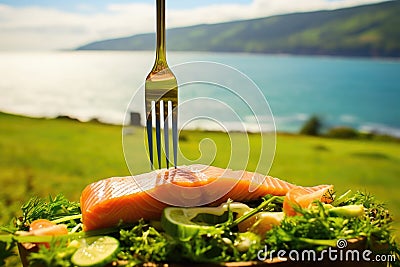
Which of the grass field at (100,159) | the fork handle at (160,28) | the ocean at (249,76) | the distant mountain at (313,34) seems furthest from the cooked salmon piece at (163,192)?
the distant mountain at (313,34)

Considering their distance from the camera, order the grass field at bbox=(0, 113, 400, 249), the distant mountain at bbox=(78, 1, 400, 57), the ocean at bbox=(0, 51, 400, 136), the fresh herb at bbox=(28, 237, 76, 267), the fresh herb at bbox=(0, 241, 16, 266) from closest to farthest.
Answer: the fresh herb at bbox=(28, 237, 76, 267) → the fresh herb at bbox=(0, 241, 16, 266) → the grass field at bbox=(0, 113, 400, 249) → the ocean at bbox=(0, 51, 400, 136) → the distant mountain at bbox=(78, 1, 400, 57)

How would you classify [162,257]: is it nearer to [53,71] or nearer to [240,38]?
[53,71]

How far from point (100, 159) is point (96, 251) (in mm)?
4014

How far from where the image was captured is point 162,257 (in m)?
1.00

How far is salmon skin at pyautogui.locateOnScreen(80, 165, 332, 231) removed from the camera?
118 centimetres

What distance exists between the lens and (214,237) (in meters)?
1.05

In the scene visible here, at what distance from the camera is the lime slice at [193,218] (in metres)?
1.04

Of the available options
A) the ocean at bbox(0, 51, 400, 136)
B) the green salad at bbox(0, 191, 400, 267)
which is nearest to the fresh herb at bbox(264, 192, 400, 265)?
the green salad at bbox(0, 191, 400, 267)

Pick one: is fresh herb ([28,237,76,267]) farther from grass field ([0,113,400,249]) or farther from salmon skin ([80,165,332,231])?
grass field ([0,113,400,249])

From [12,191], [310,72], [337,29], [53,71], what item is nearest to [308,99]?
[310,72]

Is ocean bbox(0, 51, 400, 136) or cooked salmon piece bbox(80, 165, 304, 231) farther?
ocean bbox(0, 51, 400, 136)

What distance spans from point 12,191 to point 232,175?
10.6ft

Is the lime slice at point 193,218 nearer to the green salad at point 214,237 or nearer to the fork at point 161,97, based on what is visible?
the green salad at point 214,237

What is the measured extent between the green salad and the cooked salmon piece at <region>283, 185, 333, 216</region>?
0.08 feet
